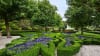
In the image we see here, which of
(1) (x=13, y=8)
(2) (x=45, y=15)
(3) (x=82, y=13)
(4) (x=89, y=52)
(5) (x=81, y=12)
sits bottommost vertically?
(4) (x=89, y=52)

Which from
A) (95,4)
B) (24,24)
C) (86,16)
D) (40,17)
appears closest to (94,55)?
(95,4)

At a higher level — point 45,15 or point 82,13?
point 82,13

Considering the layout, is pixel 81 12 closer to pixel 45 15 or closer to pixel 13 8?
pixel 13 8

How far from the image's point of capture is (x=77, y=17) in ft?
93.9

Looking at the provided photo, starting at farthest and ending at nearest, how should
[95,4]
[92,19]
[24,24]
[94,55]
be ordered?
[24,24] < [92,19] < [95,4] < [94,55]

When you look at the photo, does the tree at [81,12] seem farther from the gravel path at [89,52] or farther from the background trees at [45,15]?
the background trees at [45,15]

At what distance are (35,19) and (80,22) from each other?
11.8 meters

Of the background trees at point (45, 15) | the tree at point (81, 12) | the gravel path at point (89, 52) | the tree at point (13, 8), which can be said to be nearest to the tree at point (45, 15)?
the background trees at point (45, 15)

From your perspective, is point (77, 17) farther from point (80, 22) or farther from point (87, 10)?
point (87, 10)

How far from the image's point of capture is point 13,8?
83.3ft

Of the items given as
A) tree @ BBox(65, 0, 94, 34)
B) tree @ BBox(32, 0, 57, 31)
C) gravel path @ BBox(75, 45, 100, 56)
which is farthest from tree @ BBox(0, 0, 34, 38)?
gravel path @ BBox(75, 45, 100, 56)

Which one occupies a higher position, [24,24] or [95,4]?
[95,4]

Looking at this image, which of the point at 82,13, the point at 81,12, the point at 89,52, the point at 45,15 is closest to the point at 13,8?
the point at 81,12

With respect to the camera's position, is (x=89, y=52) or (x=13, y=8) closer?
(x=89, y=52)
